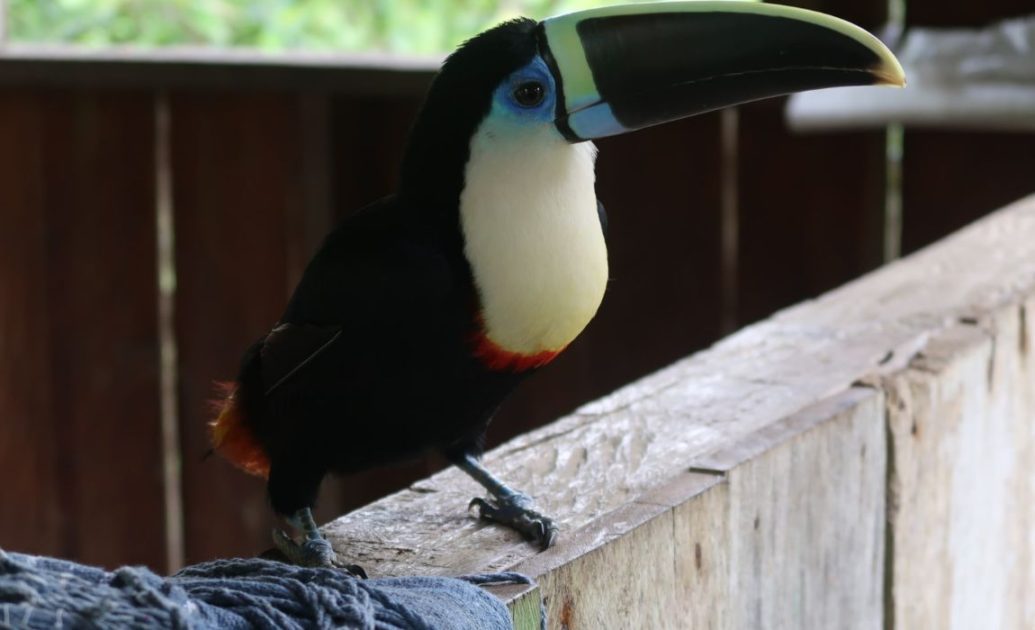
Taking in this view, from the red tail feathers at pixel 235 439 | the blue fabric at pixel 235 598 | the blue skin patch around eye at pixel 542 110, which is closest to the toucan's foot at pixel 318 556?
the blue fabric at pixel 235 598

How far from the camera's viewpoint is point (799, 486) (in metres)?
1.83

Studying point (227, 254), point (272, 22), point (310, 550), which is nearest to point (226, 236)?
point (227, 254)

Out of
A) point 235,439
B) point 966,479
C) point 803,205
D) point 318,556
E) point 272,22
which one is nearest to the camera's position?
point 318,556

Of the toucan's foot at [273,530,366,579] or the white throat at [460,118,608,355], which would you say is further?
the white throat at [460,118,608,355]

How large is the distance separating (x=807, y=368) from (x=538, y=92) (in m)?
0.67

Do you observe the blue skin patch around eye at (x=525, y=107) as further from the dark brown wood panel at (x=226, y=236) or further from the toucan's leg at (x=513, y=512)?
the dark brown wood panel at (x=226, y=236)

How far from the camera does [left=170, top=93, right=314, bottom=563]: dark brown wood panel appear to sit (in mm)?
4051

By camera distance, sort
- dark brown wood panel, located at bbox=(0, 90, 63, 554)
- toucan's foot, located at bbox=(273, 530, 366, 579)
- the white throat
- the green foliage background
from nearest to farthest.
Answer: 1. toucan's foot, located at bbox=(273, 530, 366, 579)
2. the white throat
3. dark brown wood panel, located at bbox=(0, 90, 63, 554)
4. the green foliage background

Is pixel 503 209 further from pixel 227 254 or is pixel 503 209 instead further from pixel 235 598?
pixel 227 254

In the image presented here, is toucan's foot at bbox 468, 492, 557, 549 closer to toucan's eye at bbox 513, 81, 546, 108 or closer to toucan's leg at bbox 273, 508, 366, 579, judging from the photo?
toucan's leg at bbox 273, 508, 366, 579

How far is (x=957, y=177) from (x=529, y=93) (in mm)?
2234

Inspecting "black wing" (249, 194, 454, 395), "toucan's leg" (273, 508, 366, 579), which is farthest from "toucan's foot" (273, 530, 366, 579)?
"black wing" (249, 194, 454, 395)

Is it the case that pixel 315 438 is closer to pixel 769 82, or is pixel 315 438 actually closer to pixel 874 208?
pixel 769 82

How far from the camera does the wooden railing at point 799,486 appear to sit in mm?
1592
